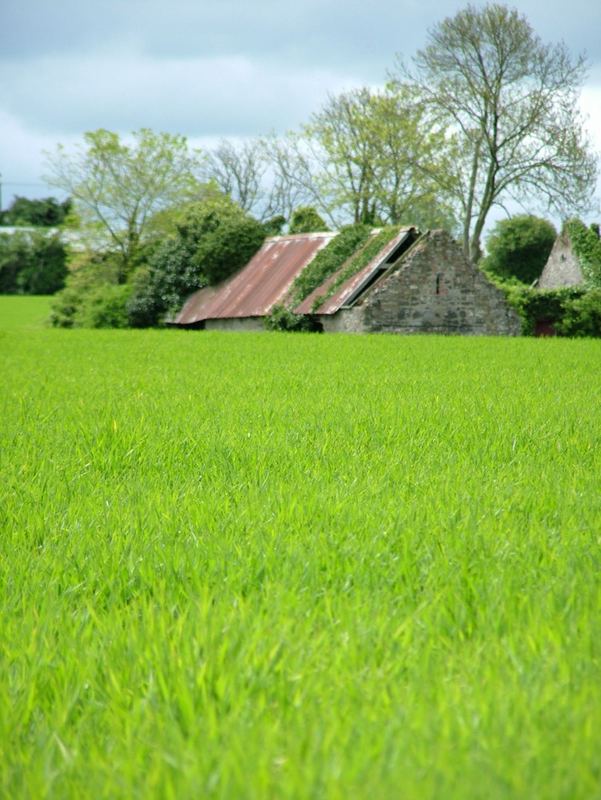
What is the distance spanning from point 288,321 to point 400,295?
15.0 ft

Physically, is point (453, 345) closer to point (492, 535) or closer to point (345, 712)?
point (492, 535)

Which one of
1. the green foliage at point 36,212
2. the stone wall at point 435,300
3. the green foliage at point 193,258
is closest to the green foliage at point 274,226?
the green foliage at point 193,258

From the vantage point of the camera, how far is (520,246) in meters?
67.3

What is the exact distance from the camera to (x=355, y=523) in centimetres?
461

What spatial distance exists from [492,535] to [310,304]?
104 ft

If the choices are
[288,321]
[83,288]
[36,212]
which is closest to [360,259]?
[288,321]

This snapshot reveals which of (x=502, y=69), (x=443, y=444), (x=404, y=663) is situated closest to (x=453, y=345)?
(x=443, y=444)

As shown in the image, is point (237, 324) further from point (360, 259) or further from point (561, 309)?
point (561, 309)

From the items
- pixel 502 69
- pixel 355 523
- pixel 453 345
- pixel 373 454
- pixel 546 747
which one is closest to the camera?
pixel 546 747

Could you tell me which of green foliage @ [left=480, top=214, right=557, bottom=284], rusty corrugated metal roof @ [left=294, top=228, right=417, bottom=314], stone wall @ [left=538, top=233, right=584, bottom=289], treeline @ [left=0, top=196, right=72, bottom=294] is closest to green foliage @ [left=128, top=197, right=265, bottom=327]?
rusty corrugated metal roof @ [left=294, top=228, right=417, bottom=314]

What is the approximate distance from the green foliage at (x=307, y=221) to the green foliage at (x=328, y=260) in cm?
1073

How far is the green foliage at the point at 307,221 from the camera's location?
4914 centimetres

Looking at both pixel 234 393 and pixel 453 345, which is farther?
pixel 453 345

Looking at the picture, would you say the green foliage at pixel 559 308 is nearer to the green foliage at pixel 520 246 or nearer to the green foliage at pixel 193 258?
the green foliage at pixel 193 258
